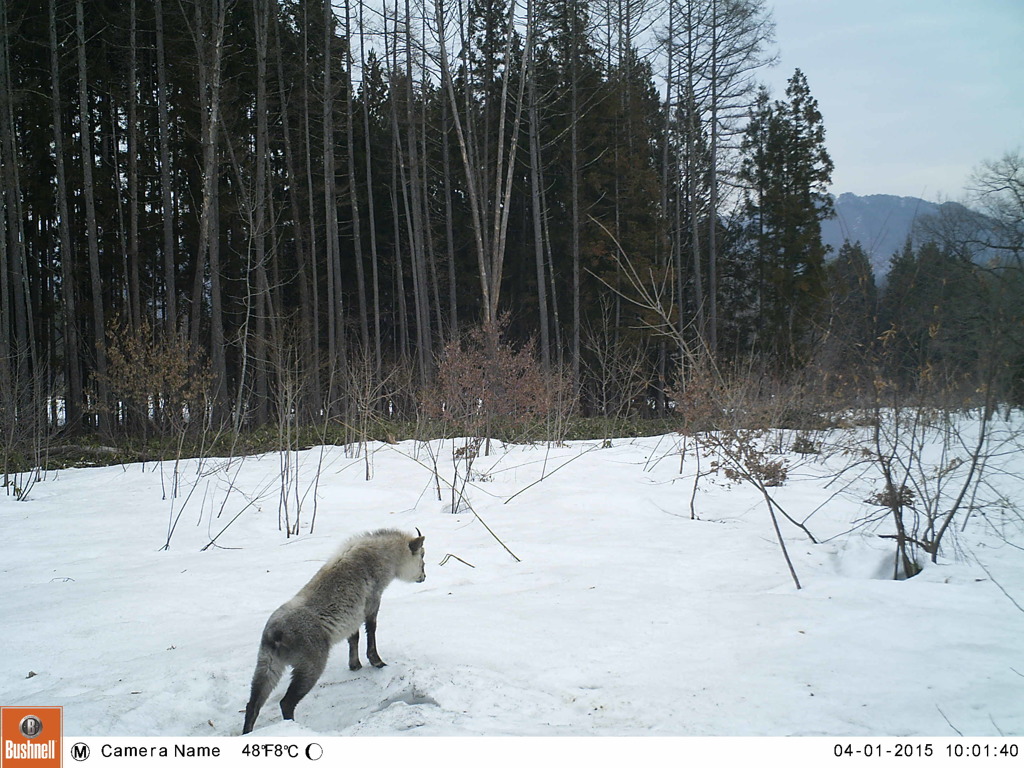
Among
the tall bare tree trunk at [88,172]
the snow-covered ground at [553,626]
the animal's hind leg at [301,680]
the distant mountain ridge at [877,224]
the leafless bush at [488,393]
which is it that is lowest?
the snow-covered ground at [553,626]

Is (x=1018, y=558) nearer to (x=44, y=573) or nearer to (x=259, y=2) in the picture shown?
(x=44, y=573)

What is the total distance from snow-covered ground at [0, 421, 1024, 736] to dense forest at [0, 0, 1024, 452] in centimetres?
350

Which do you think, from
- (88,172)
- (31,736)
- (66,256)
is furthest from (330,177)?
(31,736)

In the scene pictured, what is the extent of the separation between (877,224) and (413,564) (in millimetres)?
3970

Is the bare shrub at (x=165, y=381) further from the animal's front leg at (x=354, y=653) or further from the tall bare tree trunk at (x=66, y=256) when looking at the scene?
the animal's front leg at (x=354, y=653)

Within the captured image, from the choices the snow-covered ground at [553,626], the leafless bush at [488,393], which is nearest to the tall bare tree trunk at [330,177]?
the leafless bush at [488,393]

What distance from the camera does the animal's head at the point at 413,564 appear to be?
129 inches

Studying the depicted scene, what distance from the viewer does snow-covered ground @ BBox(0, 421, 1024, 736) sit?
255 centimetres

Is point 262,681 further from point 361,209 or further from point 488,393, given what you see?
point 361,209

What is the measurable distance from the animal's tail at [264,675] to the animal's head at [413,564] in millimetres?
885

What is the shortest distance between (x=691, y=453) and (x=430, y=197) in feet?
58.2

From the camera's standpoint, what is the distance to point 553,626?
349 cm

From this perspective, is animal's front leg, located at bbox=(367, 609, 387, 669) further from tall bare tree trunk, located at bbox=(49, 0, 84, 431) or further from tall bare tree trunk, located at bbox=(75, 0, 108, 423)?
tall bare tree trunk, located at bbox=(75, 0, 108, 423)
